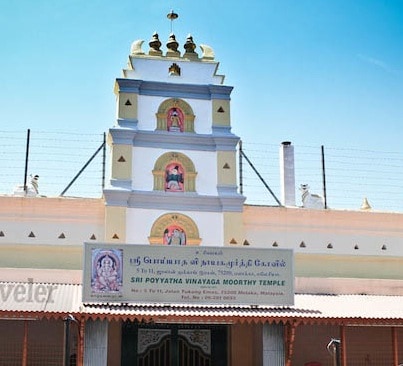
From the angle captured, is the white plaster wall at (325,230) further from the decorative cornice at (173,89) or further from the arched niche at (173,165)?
the decorative cornice at (173,89)

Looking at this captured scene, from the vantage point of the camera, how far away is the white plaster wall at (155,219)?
69.4 feet

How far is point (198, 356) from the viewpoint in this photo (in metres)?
19.1

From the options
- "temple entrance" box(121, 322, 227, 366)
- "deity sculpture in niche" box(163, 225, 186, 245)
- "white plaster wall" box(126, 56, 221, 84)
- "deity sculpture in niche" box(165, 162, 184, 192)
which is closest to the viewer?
"temple entrance" box(121, 322, 227, 366)

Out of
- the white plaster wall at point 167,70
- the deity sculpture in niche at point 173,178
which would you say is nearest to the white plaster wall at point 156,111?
the white plaster wall at point 167,70

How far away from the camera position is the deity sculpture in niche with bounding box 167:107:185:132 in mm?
22172

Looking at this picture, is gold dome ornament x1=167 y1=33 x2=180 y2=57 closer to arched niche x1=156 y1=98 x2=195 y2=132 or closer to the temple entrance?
arched niche x1=156 y1=98 x2=195 y2=132

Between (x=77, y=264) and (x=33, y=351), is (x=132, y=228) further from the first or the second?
(x=33, y=351)

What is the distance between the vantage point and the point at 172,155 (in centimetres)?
2192

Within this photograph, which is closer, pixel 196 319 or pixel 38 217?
pixel 196 319

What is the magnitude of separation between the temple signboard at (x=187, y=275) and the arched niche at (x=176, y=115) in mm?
5411

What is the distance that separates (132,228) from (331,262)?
A: 599 cm

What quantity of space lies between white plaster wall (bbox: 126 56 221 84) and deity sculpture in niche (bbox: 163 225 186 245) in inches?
175

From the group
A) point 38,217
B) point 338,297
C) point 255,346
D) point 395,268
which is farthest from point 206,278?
point 395,268

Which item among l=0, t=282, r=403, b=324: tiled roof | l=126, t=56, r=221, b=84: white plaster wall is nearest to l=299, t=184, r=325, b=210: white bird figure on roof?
l=126, t=56, r=221, b=84: white plaster wall
